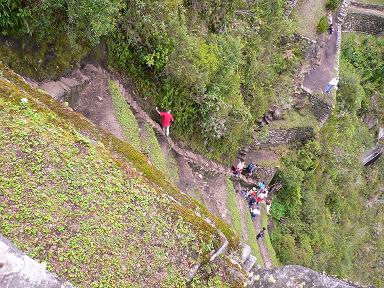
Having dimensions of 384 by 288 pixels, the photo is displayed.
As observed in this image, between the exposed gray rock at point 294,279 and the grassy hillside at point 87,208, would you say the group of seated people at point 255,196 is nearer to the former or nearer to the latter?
the grassy hillside at point 87,208

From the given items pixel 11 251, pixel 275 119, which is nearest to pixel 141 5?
pixel 11 251

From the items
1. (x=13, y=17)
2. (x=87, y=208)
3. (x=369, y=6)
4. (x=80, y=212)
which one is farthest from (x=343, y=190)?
(x=13, y=17)

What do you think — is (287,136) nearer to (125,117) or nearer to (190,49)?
(190,49)

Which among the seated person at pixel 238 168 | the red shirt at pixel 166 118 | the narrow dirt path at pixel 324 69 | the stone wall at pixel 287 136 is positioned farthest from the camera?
the narrow dirt path at pixel 324 69

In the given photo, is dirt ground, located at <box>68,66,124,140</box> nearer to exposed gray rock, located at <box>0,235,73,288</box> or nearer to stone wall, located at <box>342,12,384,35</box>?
exposed gray rock, located at <box>0,235,73,288</box>

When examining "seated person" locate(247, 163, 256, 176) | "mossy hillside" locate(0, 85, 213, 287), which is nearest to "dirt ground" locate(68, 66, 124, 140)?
"mossy hillside" locate(0, 85, 213, 287)

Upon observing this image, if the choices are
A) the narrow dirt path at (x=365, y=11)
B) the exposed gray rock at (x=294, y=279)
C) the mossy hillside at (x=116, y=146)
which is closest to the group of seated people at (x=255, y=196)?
the mossy hillside at (x=116, y=146)

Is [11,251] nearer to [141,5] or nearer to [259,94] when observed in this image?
[141,5]
